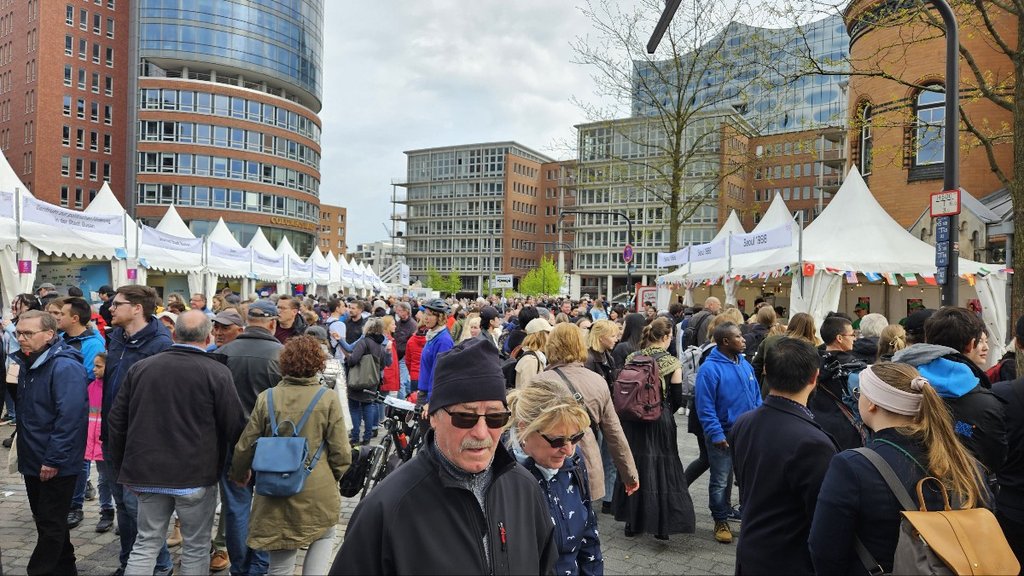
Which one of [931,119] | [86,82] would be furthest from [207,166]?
[931,119]

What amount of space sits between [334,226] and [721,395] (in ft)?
521

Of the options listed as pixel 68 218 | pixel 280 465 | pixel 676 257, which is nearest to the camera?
pixel 280 465

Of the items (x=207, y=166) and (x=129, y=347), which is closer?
(x=129, y=347)

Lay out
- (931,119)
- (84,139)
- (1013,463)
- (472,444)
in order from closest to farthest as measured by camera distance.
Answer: (472,444) < (1013,463) < (931,119) < (84,139)

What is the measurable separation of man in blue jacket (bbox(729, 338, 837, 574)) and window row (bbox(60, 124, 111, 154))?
84.0 metres

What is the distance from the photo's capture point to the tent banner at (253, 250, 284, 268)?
24027mm

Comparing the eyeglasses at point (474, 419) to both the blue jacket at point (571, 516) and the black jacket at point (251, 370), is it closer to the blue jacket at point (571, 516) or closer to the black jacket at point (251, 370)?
the blue jacket at point (571, 516)

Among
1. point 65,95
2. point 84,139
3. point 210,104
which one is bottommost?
point 84,139

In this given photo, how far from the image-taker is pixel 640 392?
540 centimetres

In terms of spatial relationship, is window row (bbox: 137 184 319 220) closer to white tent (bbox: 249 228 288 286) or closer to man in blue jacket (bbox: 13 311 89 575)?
white tent (bbox: 249 228 288 286)

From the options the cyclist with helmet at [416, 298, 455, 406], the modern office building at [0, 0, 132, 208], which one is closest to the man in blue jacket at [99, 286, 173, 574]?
the cyclist with helmet at [416, 298, 455, 406]

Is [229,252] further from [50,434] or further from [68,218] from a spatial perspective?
[50,434]

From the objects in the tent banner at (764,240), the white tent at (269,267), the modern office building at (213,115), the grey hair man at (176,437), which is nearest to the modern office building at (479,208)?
the modern office building at (213,115)

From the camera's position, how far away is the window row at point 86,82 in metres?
70.5
